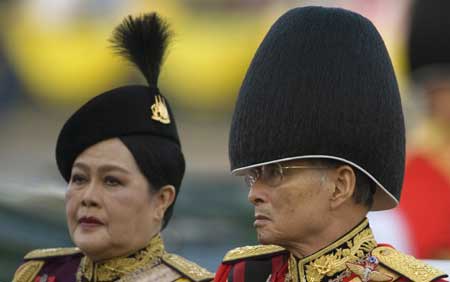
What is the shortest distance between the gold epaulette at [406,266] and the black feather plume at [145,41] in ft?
5.21

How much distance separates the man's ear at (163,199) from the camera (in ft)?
21.6

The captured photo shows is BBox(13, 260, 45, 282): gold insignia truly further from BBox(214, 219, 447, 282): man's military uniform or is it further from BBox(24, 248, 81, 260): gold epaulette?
BBox(214, 219, 447, 282): man's military uniform

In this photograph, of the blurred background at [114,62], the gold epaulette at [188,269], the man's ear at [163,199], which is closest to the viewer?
the gold epaulette at [188,269]

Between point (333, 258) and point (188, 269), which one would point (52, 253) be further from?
point (333, 258)

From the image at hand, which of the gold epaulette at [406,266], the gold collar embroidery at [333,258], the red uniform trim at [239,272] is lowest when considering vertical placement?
the gold epaulette at [406,266]

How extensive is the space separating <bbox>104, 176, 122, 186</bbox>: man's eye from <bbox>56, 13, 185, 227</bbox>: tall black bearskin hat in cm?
12

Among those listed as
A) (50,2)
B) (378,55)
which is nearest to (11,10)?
(50,2)

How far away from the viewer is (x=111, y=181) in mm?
6445

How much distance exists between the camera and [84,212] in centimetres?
638

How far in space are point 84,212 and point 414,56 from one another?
3.68 m

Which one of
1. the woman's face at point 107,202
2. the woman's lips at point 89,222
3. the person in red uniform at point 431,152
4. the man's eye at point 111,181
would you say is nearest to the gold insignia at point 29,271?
the woman's face at point 107,202

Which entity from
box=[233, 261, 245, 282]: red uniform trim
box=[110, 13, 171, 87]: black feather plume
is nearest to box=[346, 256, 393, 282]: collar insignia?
box=[233, 261, 245, 282]: red uniform trim

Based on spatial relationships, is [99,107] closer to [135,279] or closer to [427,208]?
[135,279]

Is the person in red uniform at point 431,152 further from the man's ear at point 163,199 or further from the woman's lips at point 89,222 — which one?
the woman's lips at point 89,222
